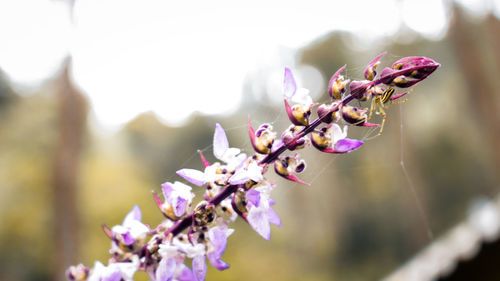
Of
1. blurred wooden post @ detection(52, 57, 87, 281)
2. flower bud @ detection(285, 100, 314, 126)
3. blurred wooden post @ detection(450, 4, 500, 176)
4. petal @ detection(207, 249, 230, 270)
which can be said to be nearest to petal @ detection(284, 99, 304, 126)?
flower bud @ detection(285, 100, 314, 126)

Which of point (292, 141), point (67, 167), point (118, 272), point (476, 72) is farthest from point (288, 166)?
point (476, 72)

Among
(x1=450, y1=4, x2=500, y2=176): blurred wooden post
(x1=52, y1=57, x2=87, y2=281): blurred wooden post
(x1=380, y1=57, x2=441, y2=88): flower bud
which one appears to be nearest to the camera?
(x1=380, y1=57, x2=441, y2=88): flower bud

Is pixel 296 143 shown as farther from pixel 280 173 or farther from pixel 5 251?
pixel 5 251

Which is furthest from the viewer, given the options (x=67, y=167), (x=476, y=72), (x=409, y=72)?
(x=476, y=72)

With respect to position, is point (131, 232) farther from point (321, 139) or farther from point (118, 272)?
point (321, 139)

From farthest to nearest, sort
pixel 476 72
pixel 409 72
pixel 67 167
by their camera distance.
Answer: pixel 476 72 → pixel 67 167 → pixel 409 72

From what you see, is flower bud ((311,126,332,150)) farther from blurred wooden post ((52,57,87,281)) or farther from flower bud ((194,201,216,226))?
blurred wooden post ((52,57,87,281))
